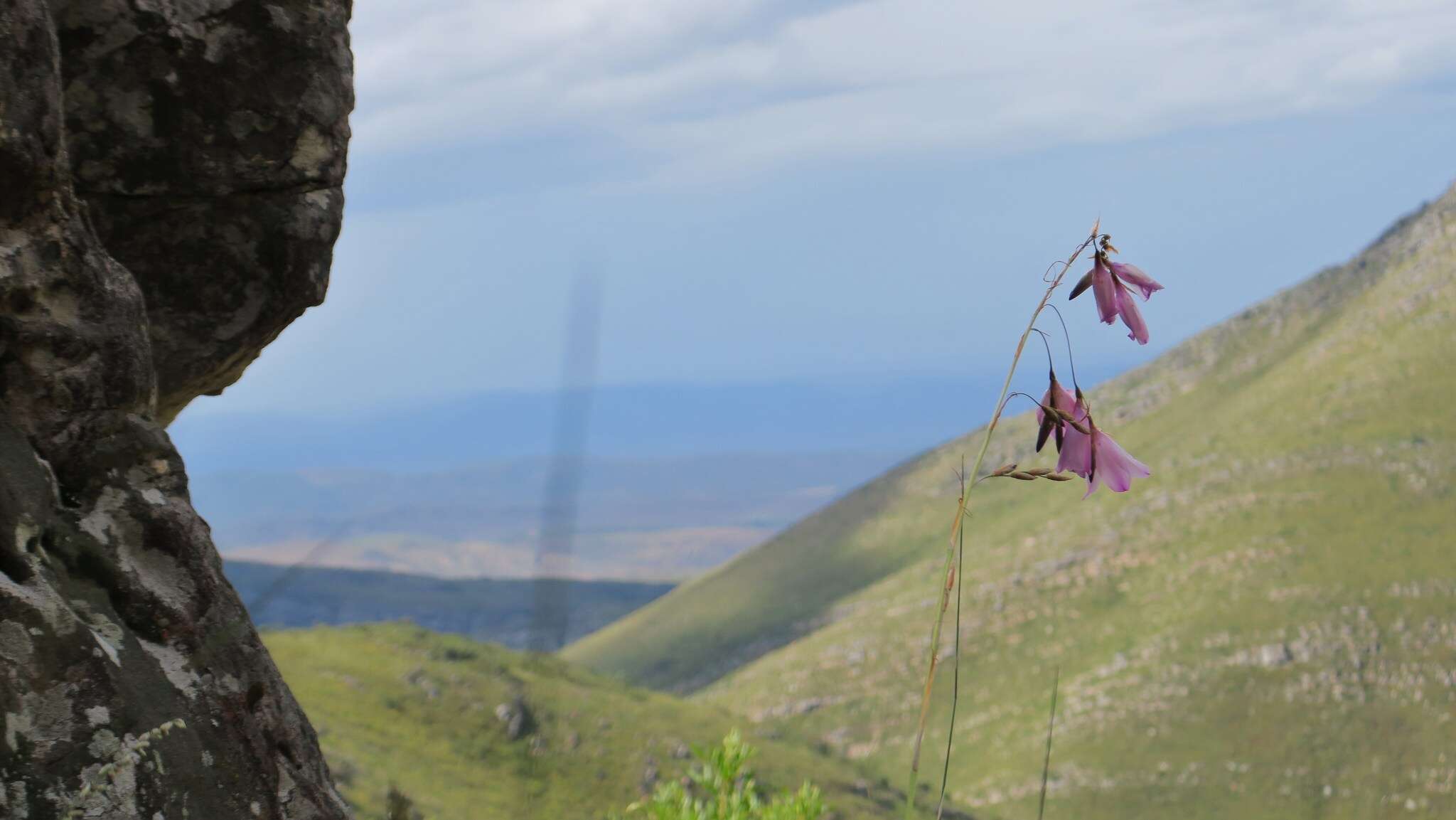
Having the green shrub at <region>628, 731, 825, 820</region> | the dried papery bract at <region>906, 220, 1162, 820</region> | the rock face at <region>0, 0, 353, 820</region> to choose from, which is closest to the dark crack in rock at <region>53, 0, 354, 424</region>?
the rock face at <region>0, 0, 353, 820</region>

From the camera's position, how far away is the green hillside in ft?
327

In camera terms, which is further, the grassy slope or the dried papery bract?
the grassy slope

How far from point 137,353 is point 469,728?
3374 inches

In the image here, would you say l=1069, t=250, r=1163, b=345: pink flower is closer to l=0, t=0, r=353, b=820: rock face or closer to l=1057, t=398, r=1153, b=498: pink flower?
l=1057, t=398, r=1153, b=498: pink flower

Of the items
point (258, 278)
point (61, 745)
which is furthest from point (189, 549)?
point (258, 278)

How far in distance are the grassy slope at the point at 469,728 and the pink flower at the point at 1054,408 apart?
5553 cm

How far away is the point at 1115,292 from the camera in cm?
394

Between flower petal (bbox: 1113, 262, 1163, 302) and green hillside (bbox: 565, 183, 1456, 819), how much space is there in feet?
250

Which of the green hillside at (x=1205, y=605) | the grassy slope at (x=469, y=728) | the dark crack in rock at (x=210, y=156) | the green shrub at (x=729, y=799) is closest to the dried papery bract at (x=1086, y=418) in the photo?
the green shrub at (x=729, y=799)

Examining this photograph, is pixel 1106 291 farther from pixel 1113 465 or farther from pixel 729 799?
pixel 729 799

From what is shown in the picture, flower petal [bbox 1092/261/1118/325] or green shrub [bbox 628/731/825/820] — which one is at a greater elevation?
flower petal [bbox 1092/261/1118/325]

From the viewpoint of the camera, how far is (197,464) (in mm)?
6867

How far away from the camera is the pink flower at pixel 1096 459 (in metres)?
3.71

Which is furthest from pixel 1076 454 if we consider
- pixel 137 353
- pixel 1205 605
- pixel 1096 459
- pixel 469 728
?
pixel 1205 605
